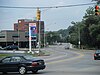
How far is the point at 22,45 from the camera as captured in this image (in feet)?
494

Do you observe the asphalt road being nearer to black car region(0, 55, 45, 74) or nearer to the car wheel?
black car region(0, 55, 45, 74)

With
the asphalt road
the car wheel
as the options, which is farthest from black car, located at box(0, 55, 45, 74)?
the asphalt road

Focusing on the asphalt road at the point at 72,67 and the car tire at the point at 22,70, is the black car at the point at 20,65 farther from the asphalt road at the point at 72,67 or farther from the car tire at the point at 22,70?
the asphalt road at the point at 72,67

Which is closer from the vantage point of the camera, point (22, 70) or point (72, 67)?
point (22, 70)

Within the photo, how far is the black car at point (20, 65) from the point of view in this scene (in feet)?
71.7

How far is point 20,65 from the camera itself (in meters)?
22.0

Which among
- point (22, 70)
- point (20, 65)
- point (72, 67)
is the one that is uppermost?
point (20, 65)

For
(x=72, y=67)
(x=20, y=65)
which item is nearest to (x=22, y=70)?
(x=20, y=65)

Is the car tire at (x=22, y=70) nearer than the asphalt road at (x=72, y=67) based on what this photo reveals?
Yes

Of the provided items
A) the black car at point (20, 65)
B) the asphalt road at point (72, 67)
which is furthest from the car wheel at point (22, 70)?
the asphalt road at point (72, 67)

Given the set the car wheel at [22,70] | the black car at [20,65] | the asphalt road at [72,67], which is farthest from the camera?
the asphalt road at [72,67]

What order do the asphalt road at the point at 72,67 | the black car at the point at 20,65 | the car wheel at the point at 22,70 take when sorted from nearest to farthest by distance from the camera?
the black car at the point at 20,65 < the car wheel at the point at 22,70 < the asphalt road at the point at 72,67

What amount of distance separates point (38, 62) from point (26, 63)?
846 millimetres

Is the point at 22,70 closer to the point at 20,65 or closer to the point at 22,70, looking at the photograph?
the point at 22,70
